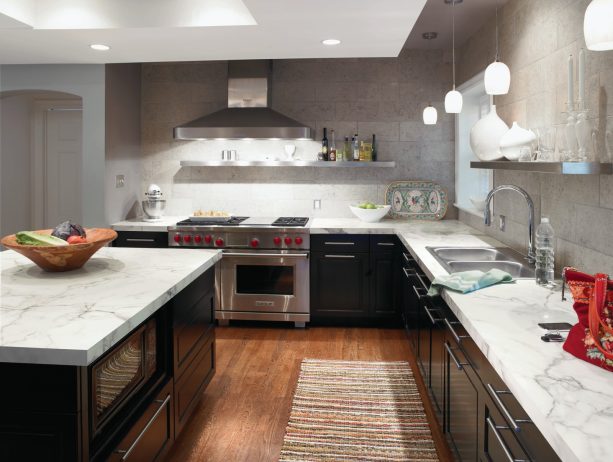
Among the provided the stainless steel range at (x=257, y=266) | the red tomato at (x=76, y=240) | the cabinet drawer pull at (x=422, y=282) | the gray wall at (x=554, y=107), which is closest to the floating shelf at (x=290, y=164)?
the stainless steel range at (x=257, y=266)

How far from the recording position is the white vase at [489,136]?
10.7ft

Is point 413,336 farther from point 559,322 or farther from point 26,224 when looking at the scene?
point 26,224

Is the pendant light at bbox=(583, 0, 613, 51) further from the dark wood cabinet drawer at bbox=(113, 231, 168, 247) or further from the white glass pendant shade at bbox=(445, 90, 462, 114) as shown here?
the dark wood cabinet drawer at bbox=(113, 231, 168, 247)

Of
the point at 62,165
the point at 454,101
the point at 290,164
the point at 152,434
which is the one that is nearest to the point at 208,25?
the point at 454,101

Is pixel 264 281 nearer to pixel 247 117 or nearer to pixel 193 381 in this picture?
pixel 247 117

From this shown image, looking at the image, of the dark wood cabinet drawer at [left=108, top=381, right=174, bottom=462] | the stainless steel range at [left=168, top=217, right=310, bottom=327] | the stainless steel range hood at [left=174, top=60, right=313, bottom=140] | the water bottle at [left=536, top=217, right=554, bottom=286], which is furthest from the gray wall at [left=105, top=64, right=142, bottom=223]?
the water bottle at [left=536, top=217, right=554, bottom=286]

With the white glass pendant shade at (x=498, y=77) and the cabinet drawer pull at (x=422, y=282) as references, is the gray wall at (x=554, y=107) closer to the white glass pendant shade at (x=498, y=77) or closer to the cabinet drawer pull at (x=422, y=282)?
the white glass pendant shade at (x=498, y=77)

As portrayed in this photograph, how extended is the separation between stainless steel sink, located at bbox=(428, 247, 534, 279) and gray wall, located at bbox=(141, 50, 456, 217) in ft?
6.27

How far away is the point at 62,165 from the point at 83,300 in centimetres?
454

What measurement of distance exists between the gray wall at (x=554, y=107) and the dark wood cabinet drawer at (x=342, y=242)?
1038 mm

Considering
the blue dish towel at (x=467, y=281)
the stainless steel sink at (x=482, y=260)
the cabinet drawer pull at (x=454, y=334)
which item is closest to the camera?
the cabinet drawer pull at (x=454, y=334)

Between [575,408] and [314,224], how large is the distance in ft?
12.0

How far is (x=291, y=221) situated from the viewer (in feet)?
15.8

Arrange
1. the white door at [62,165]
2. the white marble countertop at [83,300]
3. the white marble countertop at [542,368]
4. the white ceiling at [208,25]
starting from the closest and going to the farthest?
1. the white marble countertop at [542,368]
2. the white marble countertop at [83,300]
3. the white ceiling at [208,25]
4. the white door at [62,165]
